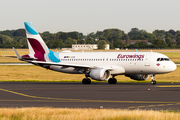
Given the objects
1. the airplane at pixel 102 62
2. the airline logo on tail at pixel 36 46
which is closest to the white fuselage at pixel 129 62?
the airplane at pixel 102 62

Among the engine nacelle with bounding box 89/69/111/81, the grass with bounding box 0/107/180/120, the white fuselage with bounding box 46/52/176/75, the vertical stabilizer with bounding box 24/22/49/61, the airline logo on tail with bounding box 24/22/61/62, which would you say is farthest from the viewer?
the vertical stabilizer with bounding box 24/22/49/61

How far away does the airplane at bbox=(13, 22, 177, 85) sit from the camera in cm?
4303

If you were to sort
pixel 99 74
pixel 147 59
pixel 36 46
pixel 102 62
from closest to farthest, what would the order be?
pixel 99 74 → pixel 147 59 → pixel 102 62 → pixel 36 46

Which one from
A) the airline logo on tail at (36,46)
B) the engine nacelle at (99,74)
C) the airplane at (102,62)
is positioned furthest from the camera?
the airline logo on tail at (36,46)

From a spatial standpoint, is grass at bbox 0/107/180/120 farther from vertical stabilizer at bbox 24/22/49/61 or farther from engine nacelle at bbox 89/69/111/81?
vertical stabilizer at bbox 24/22/49/61

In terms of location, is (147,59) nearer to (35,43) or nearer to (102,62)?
(102,62)

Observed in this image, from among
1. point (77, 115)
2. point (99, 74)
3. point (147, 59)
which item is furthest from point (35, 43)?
point (77, 115)

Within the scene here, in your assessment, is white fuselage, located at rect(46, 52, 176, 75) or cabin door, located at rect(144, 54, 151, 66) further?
cabin door, located at rect(144, 54, 151, 66)

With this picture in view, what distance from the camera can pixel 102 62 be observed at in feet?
152

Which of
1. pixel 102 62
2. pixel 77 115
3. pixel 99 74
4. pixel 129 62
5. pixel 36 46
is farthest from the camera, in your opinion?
pixel 36 46

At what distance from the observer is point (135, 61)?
43.9 metres

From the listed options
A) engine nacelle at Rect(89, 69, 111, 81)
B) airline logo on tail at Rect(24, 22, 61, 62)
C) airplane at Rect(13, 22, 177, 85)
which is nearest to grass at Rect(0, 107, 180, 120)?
engine nacelle at Rect(89, 69, 111, 81)

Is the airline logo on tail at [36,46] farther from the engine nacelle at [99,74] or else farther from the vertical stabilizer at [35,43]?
the engine nacelle at [99,74]

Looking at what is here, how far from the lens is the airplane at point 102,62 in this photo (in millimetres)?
43031
